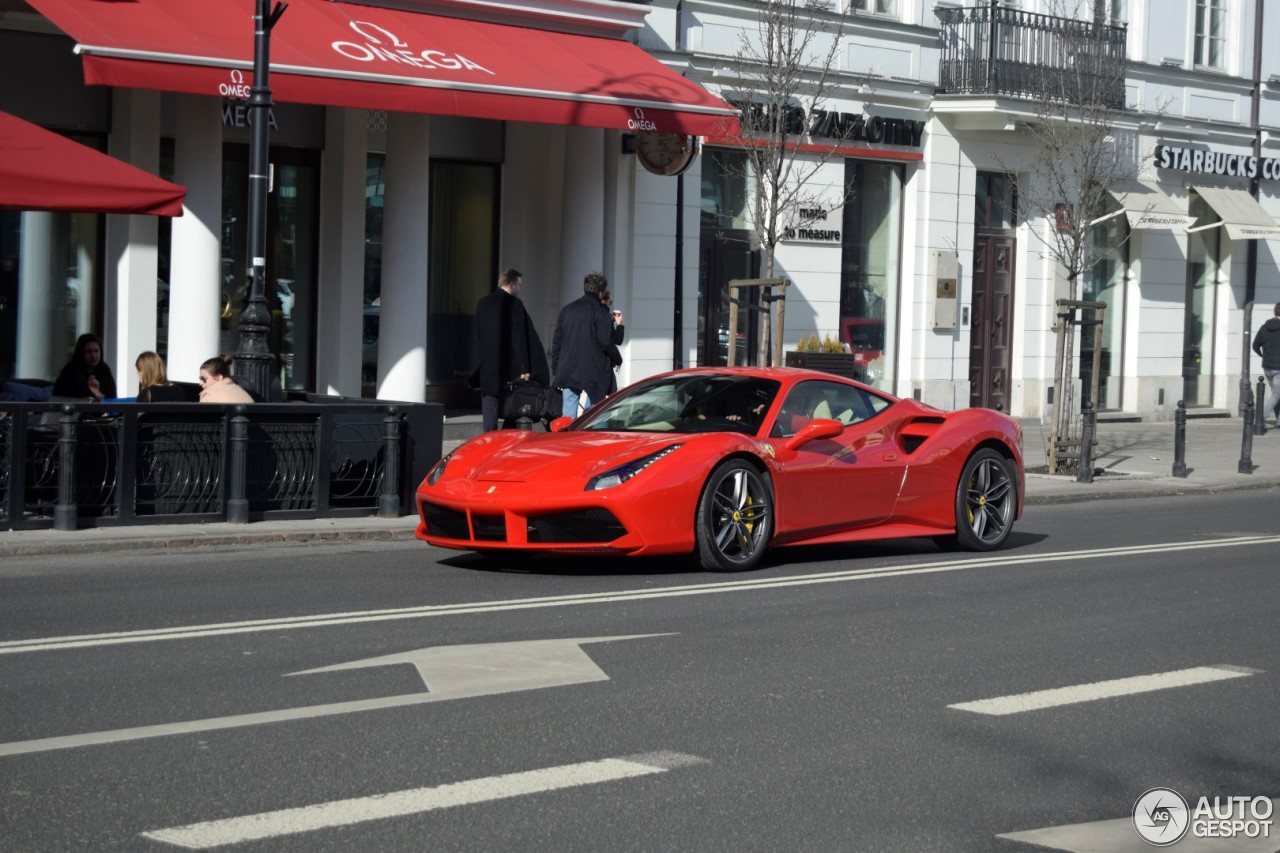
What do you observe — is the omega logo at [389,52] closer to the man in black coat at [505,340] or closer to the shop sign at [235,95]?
the shop sign at [235,95]

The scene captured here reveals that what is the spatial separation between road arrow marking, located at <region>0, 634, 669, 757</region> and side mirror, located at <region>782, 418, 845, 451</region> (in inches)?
121

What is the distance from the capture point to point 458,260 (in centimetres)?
2258

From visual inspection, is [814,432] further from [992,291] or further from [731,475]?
[992,291]

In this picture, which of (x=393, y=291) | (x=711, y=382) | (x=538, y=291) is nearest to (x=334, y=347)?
(x=393, y=291)

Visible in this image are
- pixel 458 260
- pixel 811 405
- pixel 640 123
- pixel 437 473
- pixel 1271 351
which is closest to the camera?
pixel 437 473

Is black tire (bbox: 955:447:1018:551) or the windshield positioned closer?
the windshield

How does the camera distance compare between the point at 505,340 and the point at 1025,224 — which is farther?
the point at 1025,224

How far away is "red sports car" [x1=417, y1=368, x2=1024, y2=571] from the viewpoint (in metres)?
10.5

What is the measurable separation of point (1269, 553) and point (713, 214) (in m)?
12.1

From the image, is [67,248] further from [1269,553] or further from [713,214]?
[1269,553]

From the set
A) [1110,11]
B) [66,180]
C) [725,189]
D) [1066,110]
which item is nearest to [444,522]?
[66,180]

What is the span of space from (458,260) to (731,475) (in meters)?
12.1

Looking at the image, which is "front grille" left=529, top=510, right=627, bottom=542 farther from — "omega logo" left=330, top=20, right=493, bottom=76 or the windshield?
"omega logo" left=330, top=20, right=493, bottom=76

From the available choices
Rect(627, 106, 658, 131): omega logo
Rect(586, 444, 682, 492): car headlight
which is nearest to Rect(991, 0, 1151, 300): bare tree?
Rect(627, 106, 658, 131): omega logo
